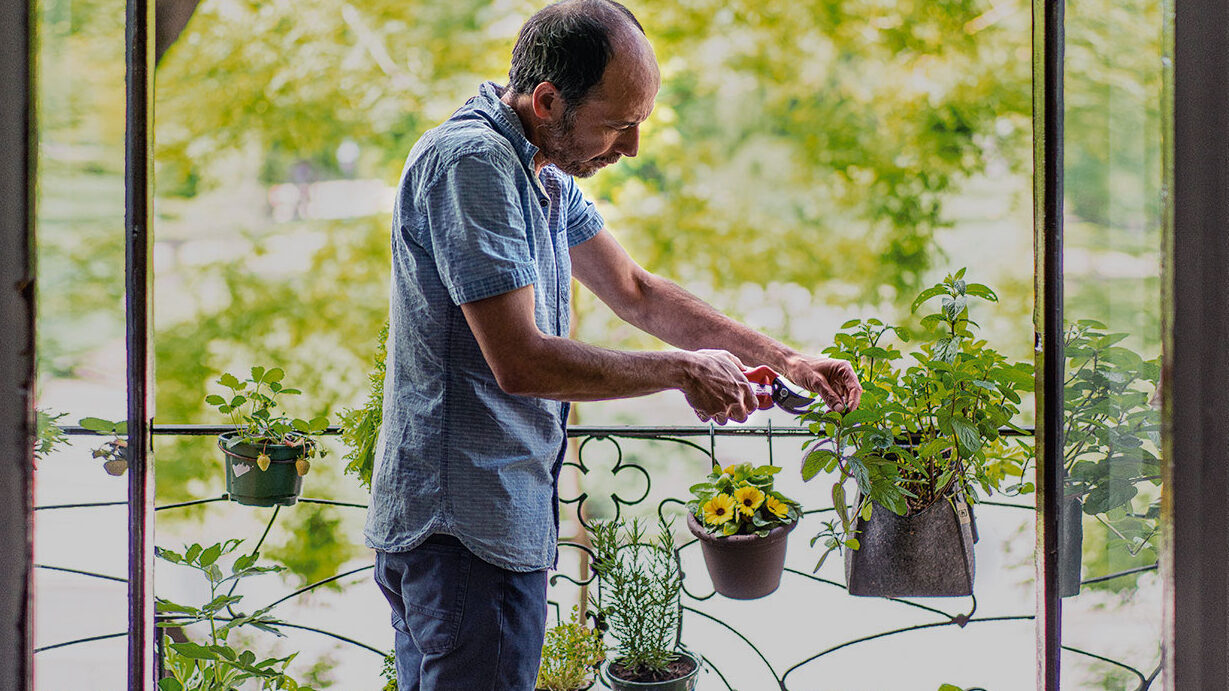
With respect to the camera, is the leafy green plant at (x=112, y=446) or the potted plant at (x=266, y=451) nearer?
the leafy green plant at (x=112, y=446)

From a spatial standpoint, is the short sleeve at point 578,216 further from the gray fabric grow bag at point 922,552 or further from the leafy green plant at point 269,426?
the leafy green plant at point 269,426

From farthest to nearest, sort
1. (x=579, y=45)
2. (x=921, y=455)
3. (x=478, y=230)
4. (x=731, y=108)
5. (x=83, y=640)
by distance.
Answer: (x=731, y=108) → (x=921, y=455) → (x=579, y=45) → (x=478, y=230) → (x=83, y=640)

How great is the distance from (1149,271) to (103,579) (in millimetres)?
1150

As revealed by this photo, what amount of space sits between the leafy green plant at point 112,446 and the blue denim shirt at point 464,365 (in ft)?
1.14

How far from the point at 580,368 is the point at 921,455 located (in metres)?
0.75

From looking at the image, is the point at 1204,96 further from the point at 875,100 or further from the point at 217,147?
the point at 217,147

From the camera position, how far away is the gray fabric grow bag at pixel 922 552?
1.80 metres

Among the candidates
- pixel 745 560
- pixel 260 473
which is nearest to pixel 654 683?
pixel 745 560

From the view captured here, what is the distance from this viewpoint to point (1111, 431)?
1077 mm

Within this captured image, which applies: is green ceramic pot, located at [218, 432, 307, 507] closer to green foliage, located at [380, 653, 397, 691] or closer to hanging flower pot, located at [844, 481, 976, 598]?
green foliage, located at [380, 653, 397, 691]

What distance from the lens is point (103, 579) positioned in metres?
1.13

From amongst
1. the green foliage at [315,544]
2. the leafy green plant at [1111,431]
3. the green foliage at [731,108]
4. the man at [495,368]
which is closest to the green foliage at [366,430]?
the man at [495,368]

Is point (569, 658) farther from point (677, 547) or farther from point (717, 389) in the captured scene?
point (717, 389)

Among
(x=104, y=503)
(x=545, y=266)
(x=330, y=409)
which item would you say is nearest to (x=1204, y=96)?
(x=545, y=266)
